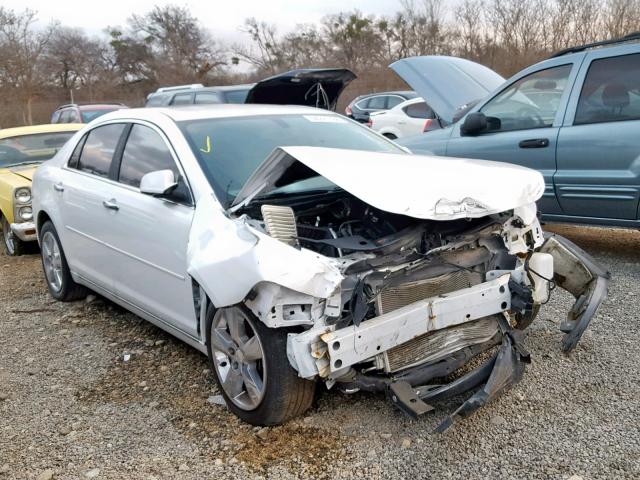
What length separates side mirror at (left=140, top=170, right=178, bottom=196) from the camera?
328cm

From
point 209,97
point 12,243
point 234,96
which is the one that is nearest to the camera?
point 12,243

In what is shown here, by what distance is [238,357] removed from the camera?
2973 mm

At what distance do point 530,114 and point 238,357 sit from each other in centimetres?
386

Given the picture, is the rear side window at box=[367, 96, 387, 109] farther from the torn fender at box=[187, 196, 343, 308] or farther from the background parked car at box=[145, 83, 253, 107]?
the torn fender at box=[187, 196, 343, 308]

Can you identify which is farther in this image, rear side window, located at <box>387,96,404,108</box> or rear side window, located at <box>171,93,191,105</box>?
rear side window, located at <box>387,96,404,108</box>

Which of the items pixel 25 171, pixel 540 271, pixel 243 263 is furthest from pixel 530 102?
pixel 25 171

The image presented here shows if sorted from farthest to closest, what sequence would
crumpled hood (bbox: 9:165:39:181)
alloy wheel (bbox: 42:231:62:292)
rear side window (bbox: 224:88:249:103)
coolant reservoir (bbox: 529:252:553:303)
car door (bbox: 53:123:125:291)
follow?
1. rear side window (bbox: 224:88:249:103)
2. crumpled hood (bbox: 9:165:39:181)
3. alloy wheel (bbox: 42:231:62:292)
4. car door (bbox: 53:123:125:291)
5. coolant reservoir (bbox: 529:252:553:303)

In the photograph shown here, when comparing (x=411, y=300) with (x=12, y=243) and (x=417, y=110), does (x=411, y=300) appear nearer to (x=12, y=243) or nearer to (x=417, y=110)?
(x=12, y=243)

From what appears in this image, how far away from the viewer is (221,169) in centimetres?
340

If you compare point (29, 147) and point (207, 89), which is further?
point (207, 89)

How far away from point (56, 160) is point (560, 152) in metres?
4.33

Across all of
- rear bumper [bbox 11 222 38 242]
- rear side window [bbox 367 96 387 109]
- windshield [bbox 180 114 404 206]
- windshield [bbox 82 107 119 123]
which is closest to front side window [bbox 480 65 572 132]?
windshield [bbox 180 114 404 206]

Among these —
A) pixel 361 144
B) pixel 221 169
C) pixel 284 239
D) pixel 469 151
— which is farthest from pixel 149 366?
pixel 469 151

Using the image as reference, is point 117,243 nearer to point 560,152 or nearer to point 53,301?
point 53,301
